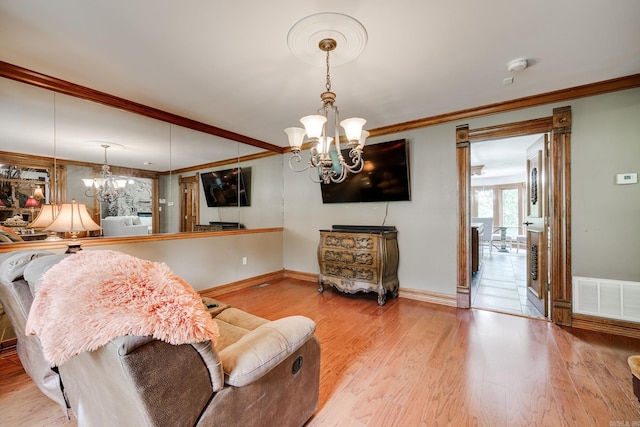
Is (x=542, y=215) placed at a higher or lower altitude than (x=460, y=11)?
lower

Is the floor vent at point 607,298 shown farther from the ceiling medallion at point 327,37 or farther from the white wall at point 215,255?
the white wall at point 215,255

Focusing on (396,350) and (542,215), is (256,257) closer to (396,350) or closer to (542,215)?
(396,350)

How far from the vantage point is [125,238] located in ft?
9.12

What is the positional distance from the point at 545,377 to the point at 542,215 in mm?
1847

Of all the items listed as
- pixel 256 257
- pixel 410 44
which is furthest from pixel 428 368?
pixel 256 257

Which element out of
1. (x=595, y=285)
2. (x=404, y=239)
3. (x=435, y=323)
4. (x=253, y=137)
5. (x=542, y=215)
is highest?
(x=253, y=137)

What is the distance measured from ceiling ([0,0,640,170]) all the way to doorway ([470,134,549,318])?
3.59ft

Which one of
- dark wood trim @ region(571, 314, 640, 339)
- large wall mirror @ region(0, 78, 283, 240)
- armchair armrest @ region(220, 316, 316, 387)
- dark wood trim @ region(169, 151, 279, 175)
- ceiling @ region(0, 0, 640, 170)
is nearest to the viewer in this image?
armchair armrest @ region(220, 316, 316, 387)

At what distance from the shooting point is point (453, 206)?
3229 mm

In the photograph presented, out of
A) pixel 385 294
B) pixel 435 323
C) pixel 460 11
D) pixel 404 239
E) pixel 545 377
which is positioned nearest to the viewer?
pixel 460 11

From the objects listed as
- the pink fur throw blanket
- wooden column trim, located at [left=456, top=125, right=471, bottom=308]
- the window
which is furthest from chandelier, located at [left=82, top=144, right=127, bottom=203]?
the window

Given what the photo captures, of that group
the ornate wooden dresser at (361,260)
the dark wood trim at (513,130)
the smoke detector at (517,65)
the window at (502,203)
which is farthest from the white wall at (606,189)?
the window at (502,203)

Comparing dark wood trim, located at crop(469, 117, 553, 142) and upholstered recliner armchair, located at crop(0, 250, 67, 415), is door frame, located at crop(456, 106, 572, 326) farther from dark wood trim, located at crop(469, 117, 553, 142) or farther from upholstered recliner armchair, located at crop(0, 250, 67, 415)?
upholstered recliner armchair, located at crop(0, 250, 67, 415)

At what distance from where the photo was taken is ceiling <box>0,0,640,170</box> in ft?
5.22
